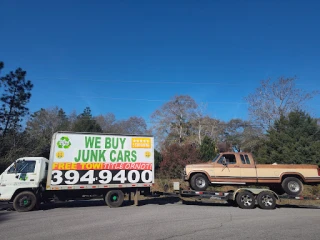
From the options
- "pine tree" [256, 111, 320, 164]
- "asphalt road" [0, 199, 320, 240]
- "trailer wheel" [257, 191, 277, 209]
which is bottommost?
"asphalt road" [0, 199, 320, 240]

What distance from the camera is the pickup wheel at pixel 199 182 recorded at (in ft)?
38.9

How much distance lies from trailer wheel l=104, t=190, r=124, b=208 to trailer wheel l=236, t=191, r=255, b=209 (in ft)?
17.9

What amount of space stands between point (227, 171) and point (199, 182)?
1.45m

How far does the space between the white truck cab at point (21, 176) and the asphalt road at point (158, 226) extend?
1.23m

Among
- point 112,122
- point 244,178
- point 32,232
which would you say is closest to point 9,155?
point 32,232

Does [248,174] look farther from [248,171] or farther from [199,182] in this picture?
[199,182]

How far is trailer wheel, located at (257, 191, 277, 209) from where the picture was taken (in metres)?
11.1

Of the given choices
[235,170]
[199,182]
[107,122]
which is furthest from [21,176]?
[107,122]

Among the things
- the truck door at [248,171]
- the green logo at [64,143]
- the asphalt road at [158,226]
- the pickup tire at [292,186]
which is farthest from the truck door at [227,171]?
the green logo at [64,143]

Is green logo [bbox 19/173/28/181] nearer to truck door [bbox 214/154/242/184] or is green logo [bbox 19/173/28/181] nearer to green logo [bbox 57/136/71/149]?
green logo [bbox 57/136/71/149]

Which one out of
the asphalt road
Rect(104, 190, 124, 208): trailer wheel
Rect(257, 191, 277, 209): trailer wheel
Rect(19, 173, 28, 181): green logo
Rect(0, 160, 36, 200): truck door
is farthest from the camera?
Rect(104, 190, 124, 208): trailer wheel

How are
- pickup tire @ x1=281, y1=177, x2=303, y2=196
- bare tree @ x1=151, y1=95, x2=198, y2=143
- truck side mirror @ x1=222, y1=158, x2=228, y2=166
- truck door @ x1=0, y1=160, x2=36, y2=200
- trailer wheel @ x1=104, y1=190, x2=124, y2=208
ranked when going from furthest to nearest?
bare tree @ x1=151, y1=95, x2=198, y2=143, truck side mirror @ x1=222, y1=158, x2=228, y2=166, trailer wheel @ x1=104, y1=190, x2=124, y2=208, pickup tire @ x1=281, y1=177, x2=303, y2=196, truck door @ x1=0, y1=160, x2=36, y2=200

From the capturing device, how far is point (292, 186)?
11445 mm

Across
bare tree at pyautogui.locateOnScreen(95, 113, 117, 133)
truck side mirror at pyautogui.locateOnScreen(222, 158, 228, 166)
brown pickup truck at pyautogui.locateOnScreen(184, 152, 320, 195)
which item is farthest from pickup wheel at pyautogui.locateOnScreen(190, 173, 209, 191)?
bare tree at pyautogui.locateOnScreen(95, 113, 117, 133)
